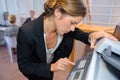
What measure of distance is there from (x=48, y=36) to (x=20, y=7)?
2.38m

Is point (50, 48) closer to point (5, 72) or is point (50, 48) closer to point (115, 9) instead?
point (115, 9)

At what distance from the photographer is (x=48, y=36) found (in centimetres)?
106

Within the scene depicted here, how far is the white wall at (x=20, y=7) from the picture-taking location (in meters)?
3.04

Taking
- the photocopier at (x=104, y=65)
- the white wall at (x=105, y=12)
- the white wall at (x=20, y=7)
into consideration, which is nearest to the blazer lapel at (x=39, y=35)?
the photocopier at (x=104, y=65)

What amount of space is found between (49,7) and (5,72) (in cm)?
190

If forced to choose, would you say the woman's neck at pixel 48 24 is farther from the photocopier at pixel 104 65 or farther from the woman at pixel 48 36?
the photocopier at pixel 104 65

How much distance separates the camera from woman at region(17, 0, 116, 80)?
2.82ft

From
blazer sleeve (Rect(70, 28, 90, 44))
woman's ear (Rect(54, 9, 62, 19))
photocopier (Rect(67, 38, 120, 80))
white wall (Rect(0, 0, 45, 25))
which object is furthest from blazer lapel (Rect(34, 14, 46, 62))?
white wall (Rect(0, 0, 45, 25))

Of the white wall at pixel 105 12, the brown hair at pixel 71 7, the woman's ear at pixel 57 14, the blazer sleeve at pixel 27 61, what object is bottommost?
the blazer sleeve at pixel 27 61

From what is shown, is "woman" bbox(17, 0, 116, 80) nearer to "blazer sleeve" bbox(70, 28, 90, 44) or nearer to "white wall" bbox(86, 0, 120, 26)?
"blazer sleeve" bbox(70, 28, 90, 44)

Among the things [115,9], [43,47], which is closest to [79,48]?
[115,9]

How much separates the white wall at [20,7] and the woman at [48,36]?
77.5 inches

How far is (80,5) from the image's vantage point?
2.77ft

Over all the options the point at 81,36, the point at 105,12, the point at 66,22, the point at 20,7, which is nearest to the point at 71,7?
the point at 66,22
